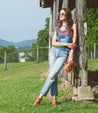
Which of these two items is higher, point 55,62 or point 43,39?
point 43,39

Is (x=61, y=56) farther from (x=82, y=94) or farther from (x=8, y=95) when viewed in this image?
(x=8, y=95)

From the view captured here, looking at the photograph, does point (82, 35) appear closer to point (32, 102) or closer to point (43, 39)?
point (32, 102)

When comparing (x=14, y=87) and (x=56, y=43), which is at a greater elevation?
(x=56, y=43)

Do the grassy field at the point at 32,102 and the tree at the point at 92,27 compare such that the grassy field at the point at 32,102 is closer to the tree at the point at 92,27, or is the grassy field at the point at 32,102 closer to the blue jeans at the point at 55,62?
the blue jeans at the point at 55,62

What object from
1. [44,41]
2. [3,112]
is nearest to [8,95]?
[3,112]

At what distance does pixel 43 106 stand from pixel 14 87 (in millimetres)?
3463

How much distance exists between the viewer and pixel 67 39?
5.27 m

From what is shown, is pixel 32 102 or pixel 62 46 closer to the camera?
pixel 62 46

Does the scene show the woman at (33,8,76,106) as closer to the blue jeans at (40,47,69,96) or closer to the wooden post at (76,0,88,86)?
the blue jeans at (40,47,69,96)

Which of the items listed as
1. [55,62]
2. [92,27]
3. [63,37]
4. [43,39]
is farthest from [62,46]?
[43,39]

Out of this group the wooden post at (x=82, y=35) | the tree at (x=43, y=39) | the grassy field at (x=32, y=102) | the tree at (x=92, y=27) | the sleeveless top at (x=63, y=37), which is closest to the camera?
the grassy field at (x=32, y=102)

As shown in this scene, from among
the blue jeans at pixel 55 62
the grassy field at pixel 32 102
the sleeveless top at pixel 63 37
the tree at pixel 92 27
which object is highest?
the tree at pixel 92 27

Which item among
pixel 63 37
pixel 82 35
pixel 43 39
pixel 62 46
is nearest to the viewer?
pixel 62 46

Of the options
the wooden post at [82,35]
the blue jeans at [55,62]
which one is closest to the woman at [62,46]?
the blue jeans at [55,62]
